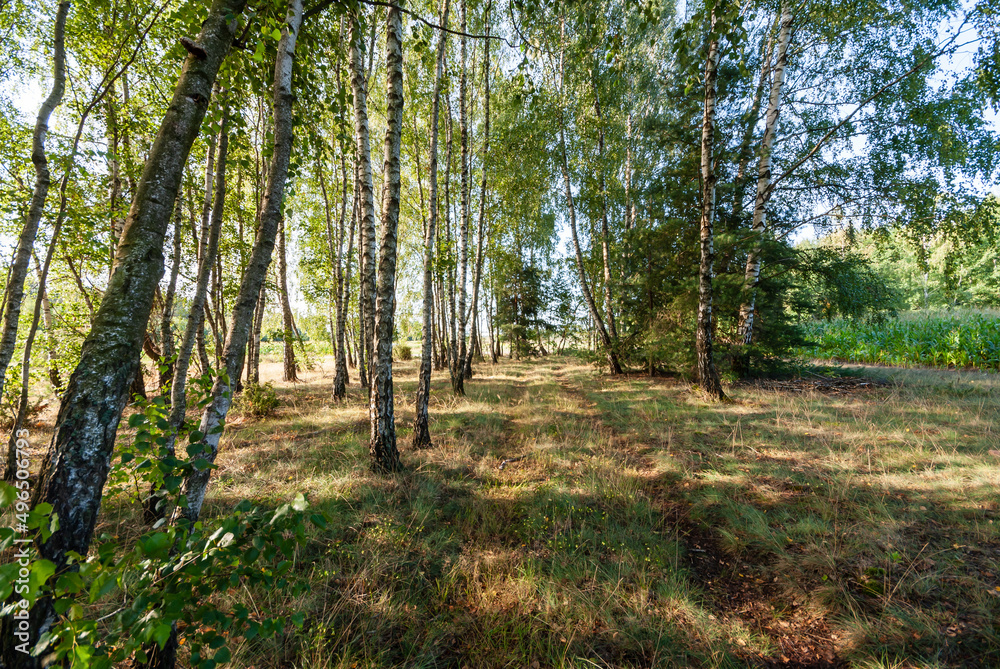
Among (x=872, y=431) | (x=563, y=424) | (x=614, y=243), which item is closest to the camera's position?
(x=872, y=431)

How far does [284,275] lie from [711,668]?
1266cm

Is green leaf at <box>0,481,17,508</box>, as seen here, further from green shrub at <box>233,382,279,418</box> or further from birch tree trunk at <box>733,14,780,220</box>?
birch tree trunk at <box>733,14,780,220</box>

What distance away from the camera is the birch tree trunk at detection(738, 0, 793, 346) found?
740 cm

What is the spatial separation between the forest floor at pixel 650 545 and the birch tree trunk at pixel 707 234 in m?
1.66

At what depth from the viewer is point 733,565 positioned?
2.78 meters

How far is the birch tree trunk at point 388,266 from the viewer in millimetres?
4238

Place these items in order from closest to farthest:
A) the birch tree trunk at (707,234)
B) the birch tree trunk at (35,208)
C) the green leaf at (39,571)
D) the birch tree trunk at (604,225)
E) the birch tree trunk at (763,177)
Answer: the green leaf at (39,571) → the birch tree trunk at (35,208) → the birch tree trunk at (707,234) → the birch tree trunk at (763,177) → the birch tree trunk at (604,225)

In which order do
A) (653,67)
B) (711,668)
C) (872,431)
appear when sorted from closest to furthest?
(711,668), (872,431), (653,67)

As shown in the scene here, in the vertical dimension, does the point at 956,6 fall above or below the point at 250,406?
above

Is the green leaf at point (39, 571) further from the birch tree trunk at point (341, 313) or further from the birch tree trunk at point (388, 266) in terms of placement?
the birch tree trunk at point (341, 313)

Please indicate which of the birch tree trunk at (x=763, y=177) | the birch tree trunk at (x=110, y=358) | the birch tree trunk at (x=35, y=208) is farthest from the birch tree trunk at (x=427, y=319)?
the birch tree trunk at (x=763, y=177)

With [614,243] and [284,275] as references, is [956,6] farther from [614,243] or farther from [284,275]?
[284,275]

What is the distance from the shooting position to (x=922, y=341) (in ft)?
40.4

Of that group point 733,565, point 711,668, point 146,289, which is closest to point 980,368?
point 733,565
